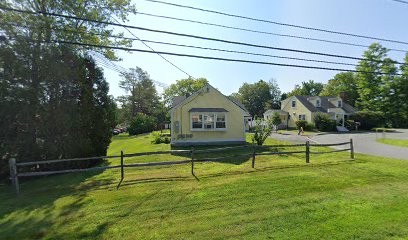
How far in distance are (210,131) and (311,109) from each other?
92.5ft

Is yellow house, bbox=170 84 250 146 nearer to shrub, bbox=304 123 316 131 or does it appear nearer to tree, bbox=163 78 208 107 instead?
shrub, bbox=304 123 316 131

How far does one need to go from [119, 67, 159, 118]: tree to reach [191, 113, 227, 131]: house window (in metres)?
43.6

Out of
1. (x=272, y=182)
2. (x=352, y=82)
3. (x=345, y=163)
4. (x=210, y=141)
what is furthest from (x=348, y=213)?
(x=352, y=82)

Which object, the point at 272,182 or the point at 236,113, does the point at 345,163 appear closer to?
the point at 272,182

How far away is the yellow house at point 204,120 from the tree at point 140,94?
43266 millimetres

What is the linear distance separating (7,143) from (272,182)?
11.1 meters

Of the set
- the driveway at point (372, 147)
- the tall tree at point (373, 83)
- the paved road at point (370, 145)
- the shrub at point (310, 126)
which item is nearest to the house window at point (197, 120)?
the paved road at point (370, 145)

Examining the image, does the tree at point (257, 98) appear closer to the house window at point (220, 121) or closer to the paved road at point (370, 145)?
the paved road at point (370, 145)

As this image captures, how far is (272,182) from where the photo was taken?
810 cm

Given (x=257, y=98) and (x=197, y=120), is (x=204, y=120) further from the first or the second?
(x=257, y=98)

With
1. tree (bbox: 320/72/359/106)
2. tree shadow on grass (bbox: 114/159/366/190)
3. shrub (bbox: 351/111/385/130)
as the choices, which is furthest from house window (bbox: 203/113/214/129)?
tree (bbox: 320/72/359/106)

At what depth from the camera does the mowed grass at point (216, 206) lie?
15.8 ft

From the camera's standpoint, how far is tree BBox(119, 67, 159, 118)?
62.0 metres

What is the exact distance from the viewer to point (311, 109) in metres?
40.3
